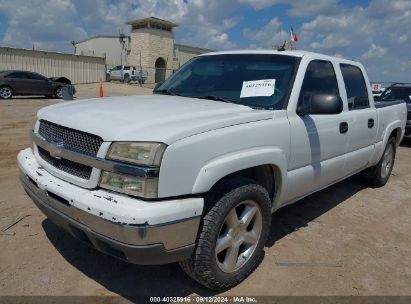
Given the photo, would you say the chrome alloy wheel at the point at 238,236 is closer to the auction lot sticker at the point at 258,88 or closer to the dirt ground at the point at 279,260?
the dirt ground at the point at 279,260

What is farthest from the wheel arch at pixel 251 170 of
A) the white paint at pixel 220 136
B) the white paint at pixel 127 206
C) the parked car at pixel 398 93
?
the parked car at pixel 398 93

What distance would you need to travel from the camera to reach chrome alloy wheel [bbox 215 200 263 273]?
9.61 feet

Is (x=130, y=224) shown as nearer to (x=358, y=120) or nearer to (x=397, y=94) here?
(x=358, y=120)

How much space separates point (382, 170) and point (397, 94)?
6.17m

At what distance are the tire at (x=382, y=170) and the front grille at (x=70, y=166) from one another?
4588mm

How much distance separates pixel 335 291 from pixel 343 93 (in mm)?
2224

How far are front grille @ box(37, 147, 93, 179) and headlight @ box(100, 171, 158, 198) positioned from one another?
0.17m

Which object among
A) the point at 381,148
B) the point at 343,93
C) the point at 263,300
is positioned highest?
the point at 343,93

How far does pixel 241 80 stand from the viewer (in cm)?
375

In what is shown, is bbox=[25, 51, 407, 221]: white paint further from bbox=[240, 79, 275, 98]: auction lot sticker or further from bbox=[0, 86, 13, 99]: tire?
bbox=[0, 86, 13, 99]: tire

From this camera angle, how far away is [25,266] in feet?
10.5

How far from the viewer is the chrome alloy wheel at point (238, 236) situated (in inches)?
115

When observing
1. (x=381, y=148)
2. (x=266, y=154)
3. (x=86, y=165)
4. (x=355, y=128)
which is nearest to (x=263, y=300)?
(x=266, y=154)

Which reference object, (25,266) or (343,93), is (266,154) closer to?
(343,93)
